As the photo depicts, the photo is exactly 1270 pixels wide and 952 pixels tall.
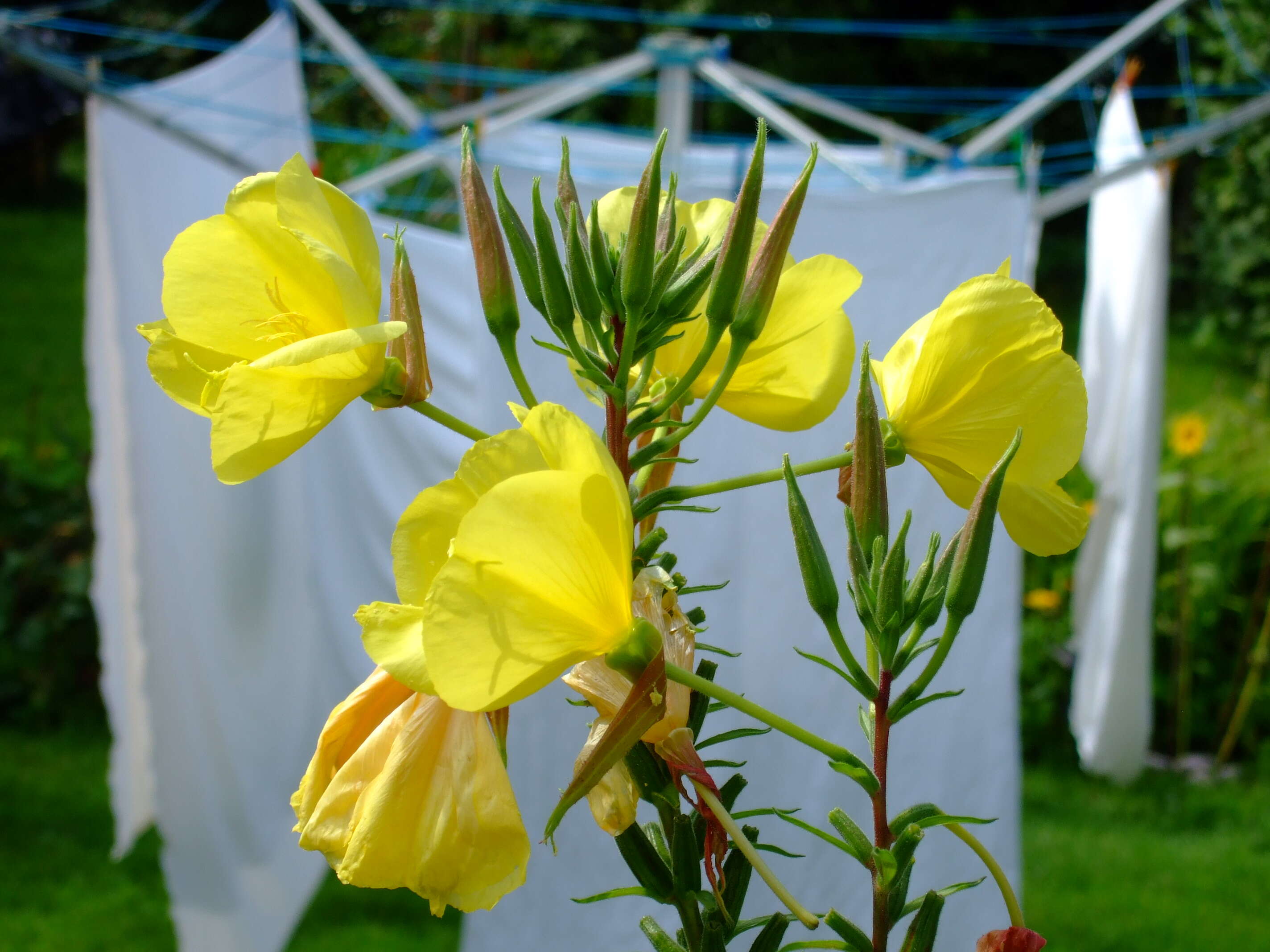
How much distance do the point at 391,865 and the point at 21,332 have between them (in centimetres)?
649

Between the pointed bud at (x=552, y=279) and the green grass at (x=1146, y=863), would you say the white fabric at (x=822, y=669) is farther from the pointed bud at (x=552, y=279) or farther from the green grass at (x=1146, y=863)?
the pointed bud at (x=552, y=279)

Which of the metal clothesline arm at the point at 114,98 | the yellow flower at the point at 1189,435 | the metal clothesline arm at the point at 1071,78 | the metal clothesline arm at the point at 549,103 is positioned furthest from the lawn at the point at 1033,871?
the metal clothesline arm at the point at 1071,78

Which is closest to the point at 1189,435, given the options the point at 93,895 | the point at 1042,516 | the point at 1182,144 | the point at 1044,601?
the point at 1044,601

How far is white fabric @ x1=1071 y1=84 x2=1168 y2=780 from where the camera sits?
2.45 meters

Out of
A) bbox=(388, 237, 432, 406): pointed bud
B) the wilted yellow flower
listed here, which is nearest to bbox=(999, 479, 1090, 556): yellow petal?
bbox=(388, 237, 432, 406): pointed bud

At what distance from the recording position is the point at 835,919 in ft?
1.16

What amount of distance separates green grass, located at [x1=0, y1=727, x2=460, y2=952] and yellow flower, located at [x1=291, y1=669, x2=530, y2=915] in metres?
2.03

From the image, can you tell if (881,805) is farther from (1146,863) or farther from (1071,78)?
(1146,863)

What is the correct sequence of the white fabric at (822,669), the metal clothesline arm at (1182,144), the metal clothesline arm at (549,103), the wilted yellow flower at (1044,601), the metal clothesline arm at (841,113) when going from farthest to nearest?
the wilted yellow flower at (1044,601) < the metal clothesline arm at (841,113) < the metal clothesline arm at (549,103) < the metal clothesline arm at (1182,144) < the white fabric at (822,669)

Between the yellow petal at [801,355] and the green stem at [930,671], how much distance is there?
12 centimetres

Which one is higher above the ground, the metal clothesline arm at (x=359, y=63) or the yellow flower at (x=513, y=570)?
the metal clothesline arm at (x=359, y=63)

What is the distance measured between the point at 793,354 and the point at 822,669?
4.31 ft

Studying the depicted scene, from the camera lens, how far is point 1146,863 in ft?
8.52

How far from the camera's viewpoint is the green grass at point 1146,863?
7.61 feet
